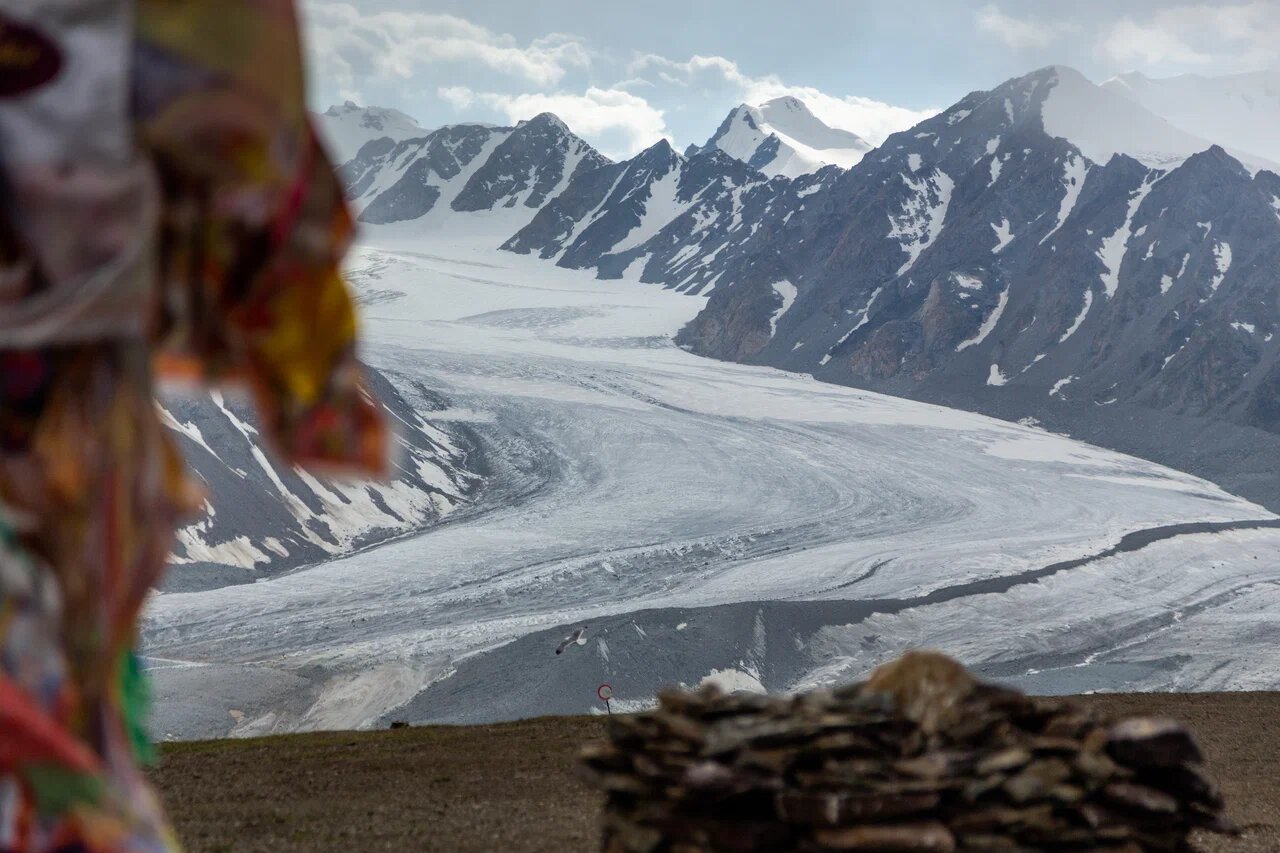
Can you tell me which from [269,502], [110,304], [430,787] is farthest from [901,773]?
[269,502]

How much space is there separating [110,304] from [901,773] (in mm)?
6334

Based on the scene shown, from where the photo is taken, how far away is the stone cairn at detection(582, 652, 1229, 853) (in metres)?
6.97

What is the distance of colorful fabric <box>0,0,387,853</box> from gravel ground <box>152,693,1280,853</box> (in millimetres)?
12270

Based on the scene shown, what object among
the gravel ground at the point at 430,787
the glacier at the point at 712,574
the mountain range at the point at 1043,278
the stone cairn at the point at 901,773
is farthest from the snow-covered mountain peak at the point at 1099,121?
the stone cairn at the point at 901,773

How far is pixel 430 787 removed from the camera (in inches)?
677

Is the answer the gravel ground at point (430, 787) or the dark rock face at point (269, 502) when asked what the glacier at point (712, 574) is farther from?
the gravel ground at point (430, 787)

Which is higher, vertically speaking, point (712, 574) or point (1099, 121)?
point (1099, 121)

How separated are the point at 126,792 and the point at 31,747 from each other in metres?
0.17

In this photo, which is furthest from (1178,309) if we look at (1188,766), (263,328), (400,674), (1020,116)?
(263,328)

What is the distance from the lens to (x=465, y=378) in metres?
67.2

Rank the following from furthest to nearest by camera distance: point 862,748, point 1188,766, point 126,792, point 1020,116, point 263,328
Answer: point 1020,116 → point 1188,766 → point 862,748 → point 263,328 → point 126,792

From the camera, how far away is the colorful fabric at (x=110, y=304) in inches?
54.7

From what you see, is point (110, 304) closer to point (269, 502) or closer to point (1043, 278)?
point (269, 502)

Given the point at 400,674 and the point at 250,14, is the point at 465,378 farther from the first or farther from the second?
the point at 250,14
